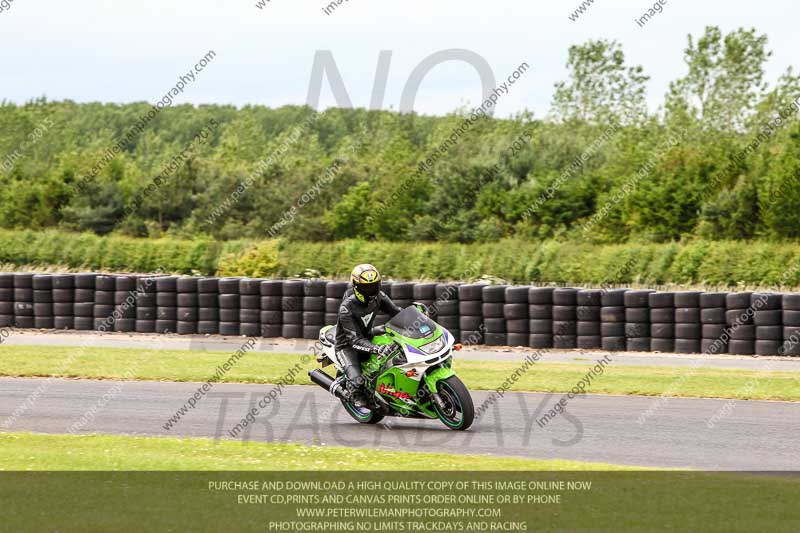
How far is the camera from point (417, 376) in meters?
11.3

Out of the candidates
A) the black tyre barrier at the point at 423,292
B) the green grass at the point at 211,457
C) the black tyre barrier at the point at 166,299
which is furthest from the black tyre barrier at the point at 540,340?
the green grass at the point at 211,457

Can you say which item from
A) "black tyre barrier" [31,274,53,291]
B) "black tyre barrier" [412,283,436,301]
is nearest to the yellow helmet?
"black tyre barrier" [412,283,436,301]

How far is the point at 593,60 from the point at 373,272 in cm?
4920

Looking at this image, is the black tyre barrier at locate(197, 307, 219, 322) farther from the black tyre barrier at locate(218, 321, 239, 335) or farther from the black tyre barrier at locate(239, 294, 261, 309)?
the black tyre barrier at locate(239, 294, 261, 309)

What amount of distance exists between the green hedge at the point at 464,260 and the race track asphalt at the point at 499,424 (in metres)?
16.7

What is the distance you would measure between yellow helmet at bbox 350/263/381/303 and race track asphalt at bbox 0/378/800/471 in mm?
1368

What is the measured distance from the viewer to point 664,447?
10484mm

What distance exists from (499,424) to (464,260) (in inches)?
883

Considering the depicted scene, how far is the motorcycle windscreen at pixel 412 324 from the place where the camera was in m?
11.4

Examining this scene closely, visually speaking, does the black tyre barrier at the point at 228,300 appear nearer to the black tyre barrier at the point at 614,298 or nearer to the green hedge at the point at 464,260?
the black tyre barrier at the point at 614,298

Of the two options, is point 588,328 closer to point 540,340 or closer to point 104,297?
point 540,340

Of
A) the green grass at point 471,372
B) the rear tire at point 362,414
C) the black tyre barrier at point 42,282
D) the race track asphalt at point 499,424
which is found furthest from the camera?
the black tyre barrier at point 42,282

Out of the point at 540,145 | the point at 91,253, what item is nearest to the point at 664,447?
the point at 91,253
